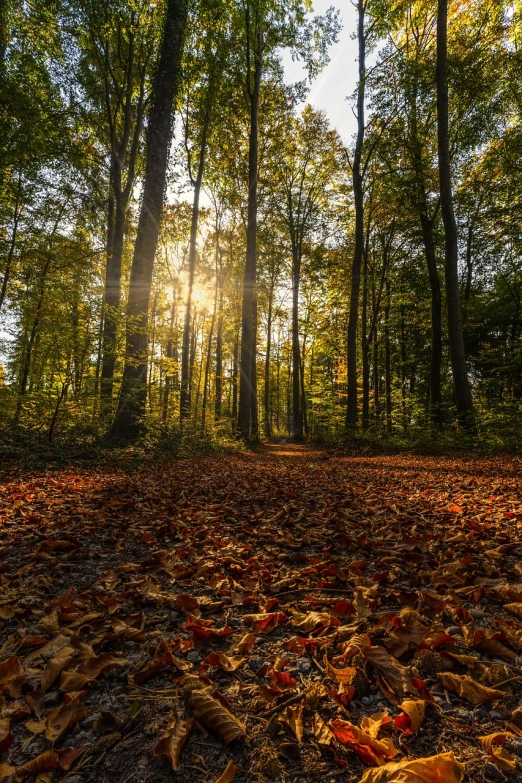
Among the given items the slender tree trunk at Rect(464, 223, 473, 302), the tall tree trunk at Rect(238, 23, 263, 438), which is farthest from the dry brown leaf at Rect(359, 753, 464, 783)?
the slender tree trunk at Rect(464, 223, 473, 302)

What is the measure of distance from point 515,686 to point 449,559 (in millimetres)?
1249

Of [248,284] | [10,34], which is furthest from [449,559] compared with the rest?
[10,34]

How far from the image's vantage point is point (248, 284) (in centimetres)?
1312

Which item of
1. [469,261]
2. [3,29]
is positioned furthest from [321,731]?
[469,261]

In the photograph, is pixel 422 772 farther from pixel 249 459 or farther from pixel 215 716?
pixel 249 459

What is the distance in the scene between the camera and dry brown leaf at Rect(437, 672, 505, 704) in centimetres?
119

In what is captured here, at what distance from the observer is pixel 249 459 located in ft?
33.7

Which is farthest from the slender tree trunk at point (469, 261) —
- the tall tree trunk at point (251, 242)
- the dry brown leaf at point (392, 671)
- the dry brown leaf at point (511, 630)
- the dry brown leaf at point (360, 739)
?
the dry brown leaf at point (360, 739)

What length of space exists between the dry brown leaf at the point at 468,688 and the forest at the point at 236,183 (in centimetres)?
768

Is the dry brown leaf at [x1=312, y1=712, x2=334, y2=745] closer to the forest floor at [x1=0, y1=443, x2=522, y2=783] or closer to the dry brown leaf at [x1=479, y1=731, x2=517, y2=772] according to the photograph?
the forest floor at [x1=0, y1=443, x2=522, y2=783]

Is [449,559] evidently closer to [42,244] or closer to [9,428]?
[9,428]

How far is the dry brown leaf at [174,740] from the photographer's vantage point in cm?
104

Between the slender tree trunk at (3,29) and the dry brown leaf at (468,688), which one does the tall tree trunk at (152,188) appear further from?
the dry brown leaf at (468,688)

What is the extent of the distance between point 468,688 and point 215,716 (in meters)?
0.87
